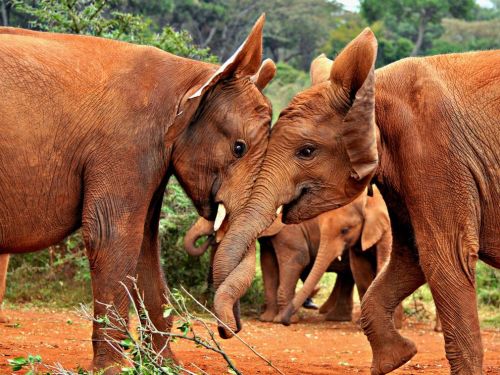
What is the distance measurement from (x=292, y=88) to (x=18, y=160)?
73.5 feet

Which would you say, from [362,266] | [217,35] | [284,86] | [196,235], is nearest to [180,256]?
[196,235]

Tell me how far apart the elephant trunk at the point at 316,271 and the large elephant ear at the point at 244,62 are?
18.7ft

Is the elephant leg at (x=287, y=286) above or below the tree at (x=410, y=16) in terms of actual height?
above

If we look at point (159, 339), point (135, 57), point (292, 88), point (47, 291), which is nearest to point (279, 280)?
point (47, 291)

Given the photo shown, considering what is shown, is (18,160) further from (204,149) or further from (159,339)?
(159,339)

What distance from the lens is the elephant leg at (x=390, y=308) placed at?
763 cm

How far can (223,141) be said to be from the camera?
23.7 ft

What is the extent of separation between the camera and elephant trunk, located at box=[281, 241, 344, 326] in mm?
12812

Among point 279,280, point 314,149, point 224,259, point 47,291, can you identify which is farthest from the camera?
point 279,280

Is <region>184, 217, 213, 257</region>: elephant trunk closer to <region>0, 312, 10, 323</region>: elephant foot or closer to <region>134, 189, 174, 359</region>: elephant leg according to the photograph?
<region>0, 312, 10, 323</region>: elephant foot

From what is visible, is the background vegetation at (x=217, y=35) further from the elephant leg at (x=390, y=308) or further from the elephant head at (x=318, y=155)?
the elephant head at (x=318, y=155)

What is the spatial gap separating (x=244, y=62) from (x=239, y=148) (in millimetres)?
603

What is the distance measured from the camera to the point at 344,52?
23.1 ft

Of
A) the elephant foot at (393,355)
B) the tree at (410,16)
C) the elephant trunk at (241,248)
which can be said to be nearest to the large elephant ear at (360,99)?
the elephant trunk at (241,248)
